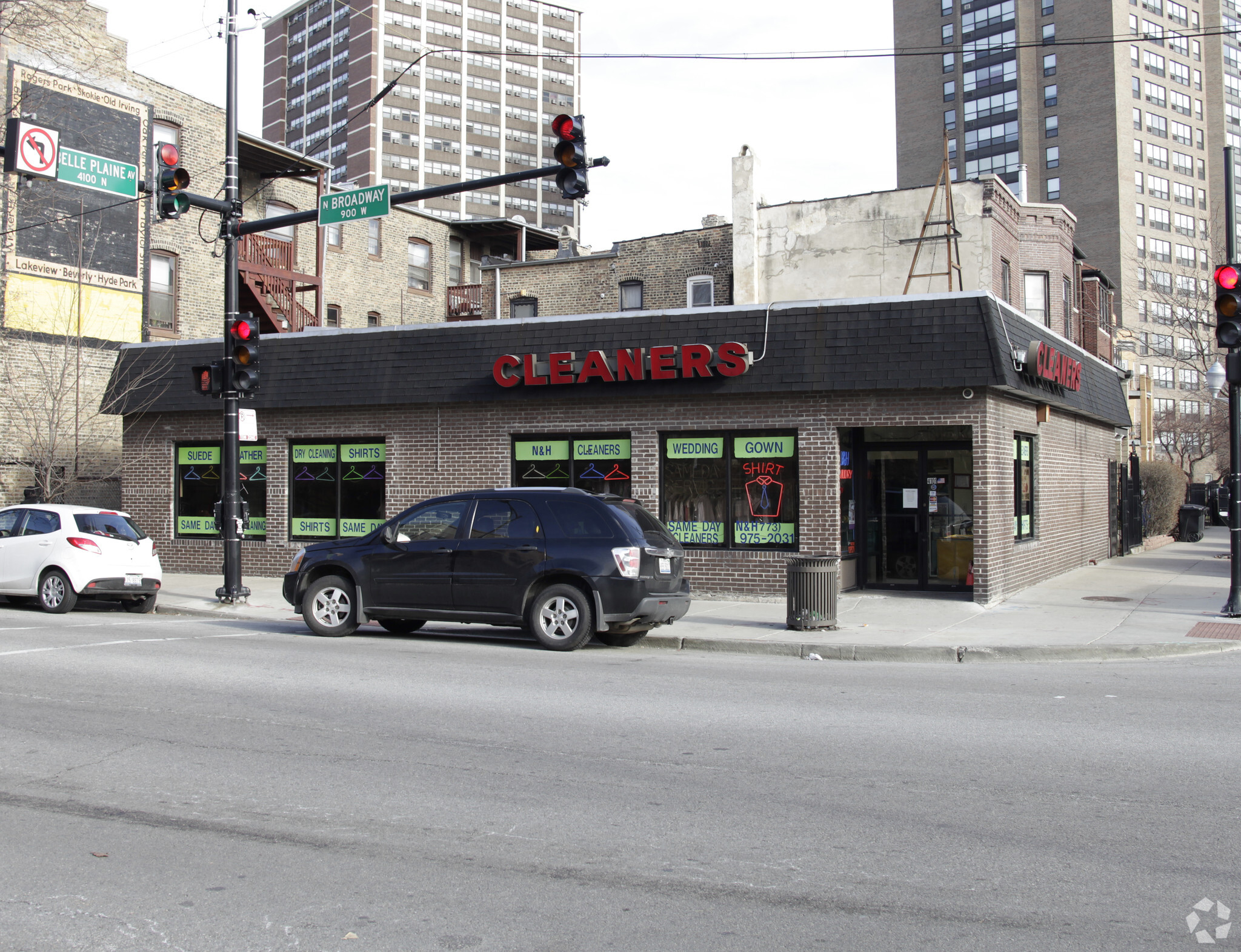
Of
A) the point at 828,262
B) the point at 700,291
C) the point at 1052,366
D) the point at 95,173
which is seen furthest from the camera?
the point at 700,291

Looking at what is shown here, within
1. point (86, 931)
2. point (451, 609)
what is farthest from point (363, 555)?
point (86, 931)

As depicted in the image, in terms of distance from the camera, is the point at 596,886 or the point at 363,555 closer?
the point at 596,886

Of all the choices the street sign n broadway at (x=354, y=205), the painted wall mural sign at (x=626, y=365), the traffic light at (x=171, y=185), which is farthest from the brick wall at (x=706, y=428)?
the traffic light at (x=171, y=185)

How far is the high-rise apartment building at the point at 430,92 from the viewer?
9344 cm

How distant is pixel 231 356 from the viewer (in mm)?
15906

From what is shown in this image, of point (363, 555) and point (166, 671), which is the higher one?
point (363, 555)

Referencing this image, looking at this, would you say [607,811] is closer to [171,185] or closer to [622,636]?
[622,636]

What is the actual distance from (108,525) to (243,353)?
124 inches

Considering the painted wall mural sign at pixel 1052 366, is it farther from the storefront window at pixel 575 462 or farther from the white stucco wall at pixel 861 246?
the storefront window at pixel 575 462

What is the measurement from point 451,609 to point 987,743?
6648mm

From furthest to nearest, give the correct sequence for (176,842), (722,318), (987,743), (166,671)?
(722,318), (166,671), (987,743), (176,842)

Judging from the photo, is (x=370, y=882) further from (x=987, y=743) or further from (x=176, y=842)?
(x=987, y=743)

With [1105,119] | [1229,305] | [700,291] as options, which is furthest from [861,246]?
[1105,119]

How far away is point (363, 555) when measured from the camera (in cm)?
1255
